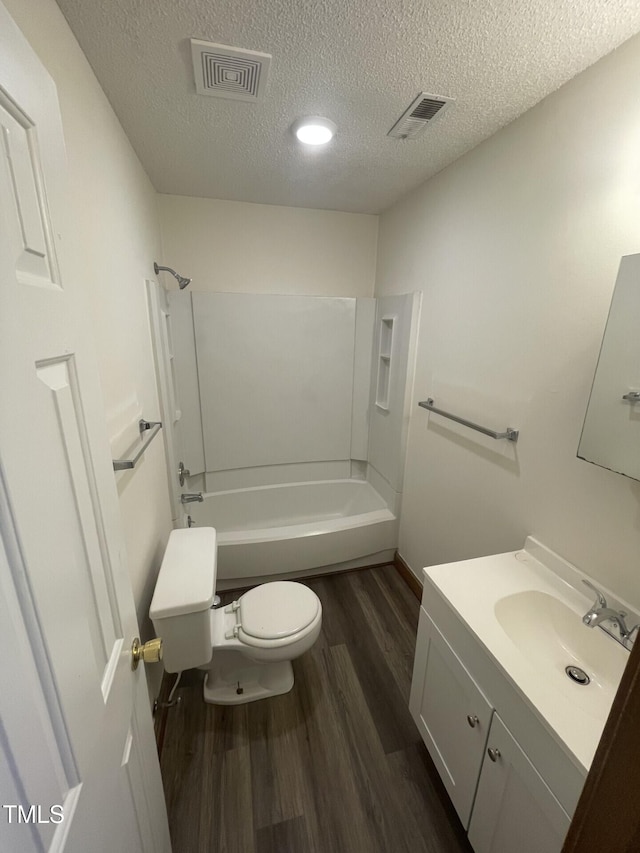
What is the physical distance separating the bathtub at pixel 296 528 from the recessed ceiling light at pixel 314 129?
6.62ft

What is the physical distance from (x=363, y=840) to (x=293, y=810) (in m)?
0.25

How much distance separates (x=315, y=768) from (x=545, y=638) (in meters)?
1.00

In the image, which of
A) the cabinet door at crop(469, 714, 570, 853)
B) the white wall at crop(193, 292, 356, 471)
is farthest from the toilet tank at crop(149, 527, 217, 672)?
the white wall at crop(193, 292, 356, 471)

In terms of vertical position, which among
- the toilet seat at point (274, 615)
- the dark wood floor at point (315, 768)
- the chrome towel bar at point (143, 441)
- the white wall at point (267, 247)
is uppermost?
the white wall at point (267, 247)

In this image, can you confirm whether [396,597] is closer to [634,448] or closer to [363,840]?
[363,840]

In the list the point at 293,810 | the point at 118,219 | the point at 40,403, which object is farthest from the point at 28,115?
the point at 293,810

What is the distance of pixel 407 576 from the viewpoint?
231cm

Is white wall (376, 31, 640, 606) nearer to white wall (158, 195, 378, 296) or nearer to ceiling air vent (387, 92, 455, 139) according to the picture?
ceiling air vent (387, 92, 455, 139)

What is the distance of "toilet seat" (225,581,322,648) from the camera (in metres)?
1.44

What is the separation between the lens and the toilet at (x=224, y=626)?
124 centimetres

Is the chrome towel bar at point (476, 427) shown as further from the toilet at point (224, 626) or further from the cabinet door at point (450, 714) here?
the toilet at point (224, 626)

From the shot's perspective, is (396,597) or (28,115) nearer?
(28,115)

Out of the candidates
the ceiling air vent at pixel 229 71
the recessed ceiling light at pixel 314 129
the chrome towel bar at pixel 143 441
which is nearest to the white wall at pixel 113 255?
the chrome towel bar at pixel 143 441

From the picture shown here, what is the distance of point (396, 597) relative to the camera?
2199 mm
